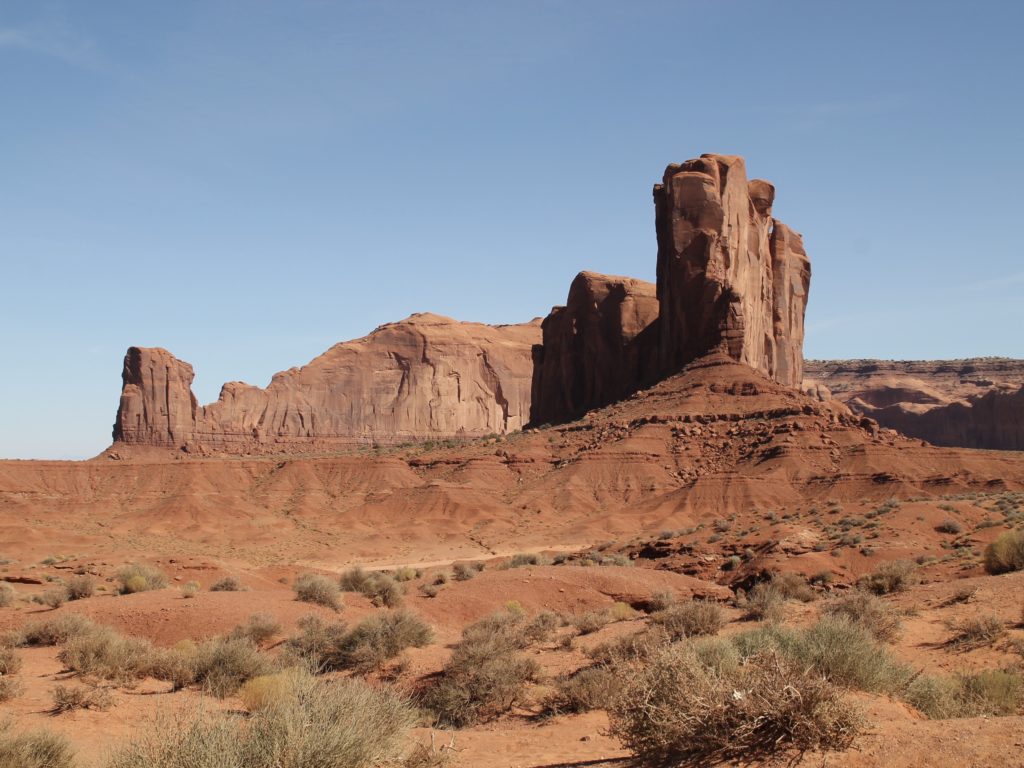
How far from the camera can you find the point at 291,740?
6.99m

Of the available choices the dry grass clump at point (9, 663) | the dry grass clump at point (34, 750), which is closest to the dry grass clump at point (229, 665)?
the dry grass clump at point (9, 663)

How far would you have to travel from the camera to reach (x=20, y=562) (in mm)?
36344

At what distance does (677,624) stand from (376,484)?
1950 inches

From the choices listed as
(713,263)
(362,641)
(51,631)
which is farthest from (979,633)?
(713,263)

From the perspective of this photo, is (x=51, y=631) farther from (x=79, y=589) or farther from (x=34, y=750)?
(x=34, y=750)

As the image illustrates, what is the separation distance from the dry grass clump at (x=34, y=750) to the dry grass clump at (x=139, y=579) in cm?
1587

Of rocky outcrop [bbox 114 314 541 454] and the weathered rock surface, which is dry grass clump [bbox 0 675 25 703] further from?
the weathered rock surface

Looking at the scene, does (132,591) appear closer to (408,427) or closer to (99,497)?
(99,497)

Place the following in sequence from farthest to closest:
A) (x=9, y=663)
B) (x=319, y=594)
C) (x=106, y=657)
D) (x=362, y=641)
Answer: (x=319, y=594) → (x=362, y=641) → (x=106, y=657) → (x=9, y=663)

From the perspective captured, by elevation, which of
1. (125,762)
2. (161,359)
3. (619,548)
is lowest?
(619,548)

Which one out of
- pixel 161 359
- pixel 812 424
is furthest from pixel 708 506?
pixel 161 359

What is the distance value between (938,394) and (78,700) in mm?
143329

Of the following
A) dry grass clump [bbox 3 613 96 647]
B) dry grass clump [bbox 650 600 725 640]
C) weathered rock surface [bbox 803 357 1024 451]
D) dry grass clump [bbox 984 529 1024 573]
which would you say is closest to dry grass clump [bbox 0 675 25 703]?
dry grass clump [bbox 3 613 96 647]

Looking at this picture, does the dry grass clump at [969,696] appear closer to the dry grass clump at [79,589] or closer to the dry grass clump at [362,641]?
the dry grass clump at [362,641]
